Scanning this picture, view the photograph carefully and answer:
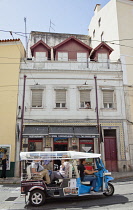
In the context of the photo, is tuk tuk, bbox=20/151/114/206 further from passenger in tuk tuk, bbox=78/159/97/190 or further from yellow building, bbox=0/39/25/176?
yellow building, bbox=0/39/25/176

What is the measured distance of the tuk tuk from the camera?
749 cm

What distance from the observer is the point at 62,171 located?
319 inches

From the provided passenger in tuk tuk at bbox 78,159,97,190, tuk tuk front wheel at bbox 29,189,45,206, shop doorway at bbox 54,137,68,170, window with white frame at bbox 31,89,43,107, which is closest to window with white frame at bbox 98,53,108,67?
window with white frame at bbox 31,89,43,107

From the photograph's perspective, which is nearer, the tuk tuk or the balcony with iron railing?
the tuk tuk

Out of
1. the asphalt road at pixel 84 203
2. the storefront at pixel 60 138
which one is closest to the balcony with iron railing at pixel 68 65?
the storefront at pixel 60 138

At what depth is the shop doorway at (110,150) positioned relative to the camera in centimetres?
1540

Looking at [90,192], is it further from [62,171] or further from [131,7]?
[131,7]

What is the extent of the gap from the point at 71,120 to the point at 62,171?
7950 mm

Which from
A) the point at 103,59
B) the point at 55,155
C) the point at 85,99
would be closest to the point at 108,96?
the point at 85,99

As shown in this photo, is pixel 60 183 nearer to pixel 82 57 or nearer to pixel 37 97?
pixel 37 97

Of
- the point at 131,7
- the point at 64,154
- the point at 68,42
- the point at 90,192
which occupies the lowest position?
the point at 90,192

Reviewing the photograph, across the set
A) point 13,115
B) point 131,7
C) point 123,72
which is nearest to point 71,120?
point 13,115

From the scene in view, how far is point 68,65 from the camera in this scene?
1719 cm

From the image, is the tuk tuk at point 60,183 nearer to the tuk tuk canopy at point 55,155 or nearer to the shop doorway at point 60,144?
the tuk tuk canopy at point 55,155
